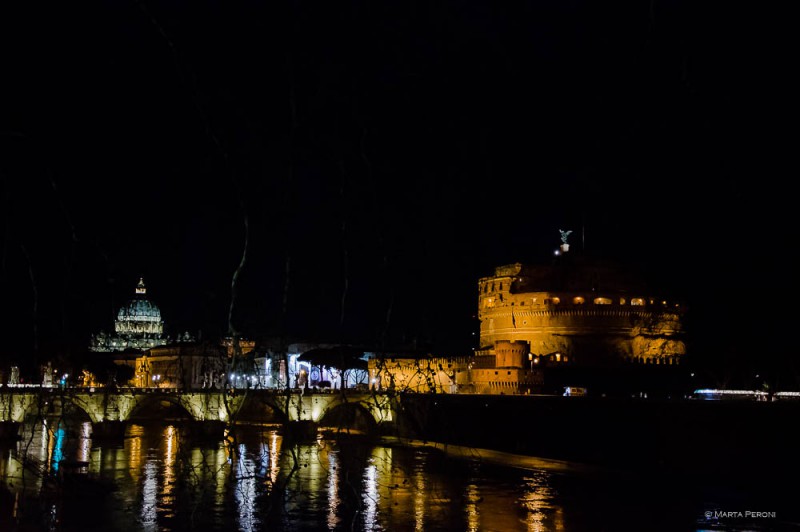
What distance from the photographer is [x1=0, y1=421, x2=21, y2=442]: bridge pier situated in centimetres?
5134

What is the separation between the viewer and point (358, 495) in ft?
106

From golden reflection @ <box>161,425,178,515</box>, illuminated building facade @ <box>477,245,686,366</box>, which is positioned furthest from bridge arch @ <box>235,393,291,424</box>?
illuminated building facade @ <box>477,245,686,366</box>

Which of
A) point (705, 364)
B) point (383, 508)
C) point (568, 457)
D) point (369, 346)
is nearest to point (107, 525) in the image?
point (383, 508)

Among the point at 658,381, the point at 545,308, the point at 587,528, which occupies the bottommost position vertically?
the point at 587,528

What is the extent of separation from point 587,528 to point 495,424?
28.7 metres

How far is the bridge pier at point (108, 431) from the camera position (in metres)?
54.2

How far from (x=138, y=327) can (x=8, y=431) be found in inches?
4406

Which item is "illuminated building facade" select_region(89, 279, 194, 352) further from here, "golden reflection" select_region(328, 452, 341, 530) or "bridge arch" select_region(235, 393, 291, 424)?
"golden reflection" select_region(328, 452, 341, 530)

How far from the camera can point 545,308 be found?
7925 cm

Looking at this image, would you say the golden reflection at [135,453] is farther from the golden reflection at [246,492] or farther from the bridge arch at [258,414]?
the bridge arch at [258,414]

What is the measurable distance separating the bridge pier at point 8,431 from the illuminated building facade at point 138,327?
97.3 metres

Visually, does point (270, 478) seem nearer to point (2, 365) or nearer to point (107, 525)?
point (107, 525)

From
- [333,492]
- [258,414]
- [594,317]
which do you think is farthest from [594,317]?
[333,492]

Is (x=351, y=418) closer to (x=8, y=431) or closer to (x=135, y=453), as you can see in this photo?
(x=135, y=453)
